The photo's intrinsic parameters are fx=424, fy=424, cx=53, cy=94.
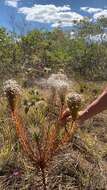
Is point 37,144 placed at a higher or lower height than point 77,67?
higher

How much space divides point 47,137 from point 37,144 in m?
0.11

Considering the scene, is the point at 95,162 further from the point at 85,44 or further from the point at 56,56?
the point at 85,44

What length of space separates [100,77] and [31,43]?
517 cm

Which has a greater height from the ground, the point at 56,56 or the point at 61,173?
the point at 61,173

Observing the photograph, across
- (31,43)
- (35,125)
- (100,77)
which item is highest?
(35,125)

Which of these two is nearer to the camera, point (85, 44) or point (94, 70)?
point (94, 70)

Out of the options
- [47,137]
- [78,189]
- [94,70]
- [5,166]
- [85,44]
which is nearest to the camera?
[47,137]

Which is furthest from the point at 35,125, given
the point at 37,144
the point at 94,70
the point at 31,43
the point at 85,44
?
the point at 85,44

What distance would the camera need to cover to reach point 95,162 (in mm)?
4129

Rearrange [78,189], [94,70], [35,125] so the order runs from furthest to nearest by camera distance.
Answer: [94,70] < [78,189] < [35,125]

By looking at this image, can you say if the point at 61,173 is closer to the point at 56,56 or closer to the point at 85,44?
the point at 56,56

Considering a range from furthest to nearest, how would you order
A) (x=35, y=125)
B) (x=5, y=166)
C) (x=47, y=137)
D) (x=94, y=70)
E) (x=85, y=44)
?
1. (x=85, y=44)
2. (x=94, y=70)
3. (x=5, y=166)
4. (x=35, y=125)
5. (x=47, y=137)

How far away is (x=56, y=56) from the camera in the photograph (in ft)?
93.2

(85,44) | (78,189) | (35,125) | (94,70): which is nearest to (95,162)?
(78,189)
